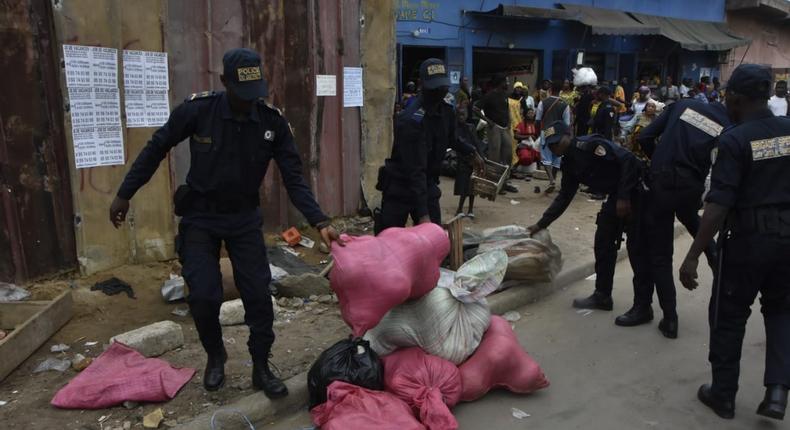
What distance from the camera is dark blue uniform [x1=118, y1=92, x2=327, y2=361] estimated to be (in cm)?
309

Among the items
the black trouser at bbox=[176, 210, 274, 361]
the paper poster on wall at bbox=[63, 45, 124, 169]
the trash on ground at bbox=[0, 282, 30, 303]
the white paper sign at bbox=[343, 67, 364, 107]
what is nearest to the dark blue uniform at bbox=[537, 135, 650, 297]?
the black trouser at bbox=[176, 210, 274, 361]

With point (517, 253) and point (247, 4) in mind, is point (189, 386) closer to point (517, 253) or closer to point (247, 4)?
point (517, 253)

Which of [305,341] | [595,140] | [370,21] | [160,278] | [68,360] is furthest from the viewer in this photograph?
[370,21]

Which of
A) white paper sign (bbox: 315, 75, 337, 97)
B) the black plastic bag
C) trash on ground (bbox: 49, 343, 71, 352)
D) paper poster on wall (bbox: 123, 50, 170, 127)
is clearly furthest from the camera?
white paper sign (bbox: 315, 75, 337, 97)

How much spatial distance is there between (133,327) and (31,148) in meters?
1.50

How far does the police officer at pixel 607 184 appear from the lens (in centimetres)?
435

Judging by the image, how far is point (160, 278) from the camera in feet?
16.2

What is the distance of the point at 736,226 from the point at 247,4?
4368 mm

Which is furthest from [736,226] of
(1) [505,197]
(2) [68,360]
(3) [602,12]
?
(3) [602,12]

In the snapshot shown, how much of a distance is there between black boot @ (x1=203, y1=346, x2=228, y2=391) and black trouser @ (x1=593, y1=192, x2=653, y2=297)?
297 cm

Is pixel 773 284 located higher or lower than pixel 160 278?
higher

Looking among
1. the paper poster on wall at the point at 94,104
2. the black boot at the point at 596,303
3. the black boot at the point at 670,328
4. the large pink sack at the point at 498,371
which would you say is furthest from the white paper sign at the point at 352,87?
the black boot at the point at 670,328

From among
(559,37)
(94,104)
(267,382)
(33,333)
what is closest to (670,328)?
(267,382)

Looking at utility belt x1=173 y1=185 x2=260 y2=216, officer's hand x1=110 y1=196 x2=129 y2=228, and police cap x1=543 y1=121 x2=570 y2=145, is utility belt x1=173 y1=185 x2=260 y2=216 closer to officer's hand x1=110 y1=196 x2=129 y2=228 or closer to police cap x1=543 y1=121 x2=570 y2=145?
officer's hand x1=110 y1=196 x2=129 y2=228
